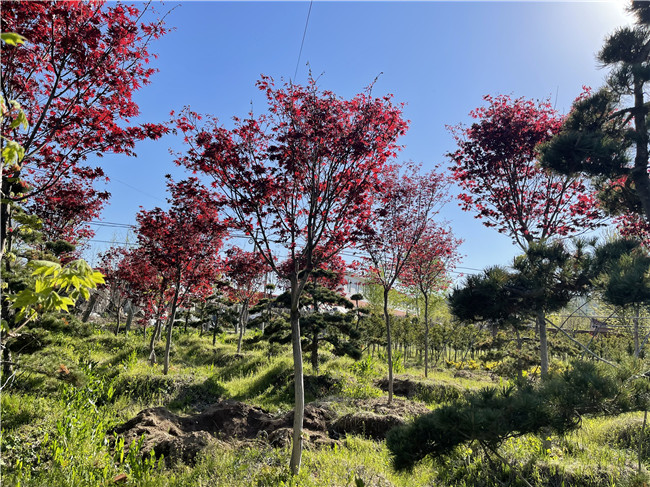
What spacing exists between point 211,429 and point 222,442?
826mm

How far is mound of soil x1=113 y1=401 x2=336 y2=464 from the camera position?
14.1ft

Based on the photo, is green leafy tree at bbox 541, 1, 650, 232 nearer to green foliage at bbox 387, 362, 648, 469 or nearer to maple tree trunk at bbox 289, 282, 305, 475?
green foliage at bbox 387, 362, 648, 469

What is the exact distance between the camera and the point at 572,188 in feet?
18.7

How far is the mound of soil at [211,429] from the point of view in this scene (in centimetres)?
431

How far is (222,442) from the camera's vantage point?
4.70 meters

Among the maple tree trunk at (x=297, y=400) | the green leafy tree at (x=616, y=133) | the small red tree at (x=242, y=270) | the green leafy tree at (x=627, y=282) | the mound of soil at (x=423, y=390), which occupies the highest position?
the green leafy tree at (x=616, y=133)

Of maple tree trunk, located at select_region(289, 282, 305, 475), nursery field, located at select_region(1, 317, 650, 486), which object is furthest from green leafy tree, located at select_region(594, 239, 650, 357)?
maple tree trunk, located at select_region(289, 282, 305, 475)

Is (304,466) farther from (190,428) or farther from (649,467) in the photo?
(649,467)

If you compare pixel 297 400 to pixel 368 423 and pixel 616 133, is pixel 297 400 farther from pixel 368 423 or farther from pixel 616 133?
pixel 616 133

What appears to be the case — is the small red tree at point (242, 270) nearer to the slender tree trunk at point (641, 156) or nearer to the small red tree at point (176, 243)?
the small red tree at point (176, 243)

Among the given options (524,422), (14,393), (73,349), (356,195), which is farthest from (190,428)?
(73,349)

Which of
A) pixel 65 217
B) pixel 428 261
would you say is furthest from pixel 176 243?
pixel 428 261

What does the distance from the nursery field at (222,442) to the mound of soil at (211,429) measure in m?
0.02

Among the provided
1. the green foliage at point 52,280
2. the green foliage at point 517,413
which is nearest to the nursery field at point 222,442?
the green foliage at point 517,413
